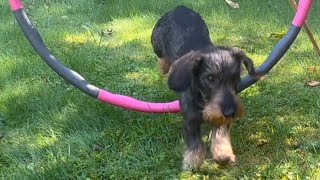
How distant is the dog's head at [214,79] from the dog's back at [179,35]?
3.25ft

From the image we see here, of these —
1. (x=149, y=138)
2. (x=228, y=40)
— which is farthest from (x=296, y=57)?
(x=149, y=138)

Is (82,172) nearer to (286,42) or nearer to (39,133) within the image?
(39,133)

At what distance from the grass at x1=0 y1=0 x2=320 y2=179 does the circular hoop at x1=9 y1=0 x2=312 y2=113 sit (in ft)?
0.60

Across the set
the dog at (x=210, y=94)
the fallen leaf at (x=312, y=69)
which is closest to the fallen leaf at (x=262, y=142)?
the dog at (x=210, y=94)

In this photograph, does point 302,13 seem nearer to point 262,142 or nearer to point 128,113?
point 262,142

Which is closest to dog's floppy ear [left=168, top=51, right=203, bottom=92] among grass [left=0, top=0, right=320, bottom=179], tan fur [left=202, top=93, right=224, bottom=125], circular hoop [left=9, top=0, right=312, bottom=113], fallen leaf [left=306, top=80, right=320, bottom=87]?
tan fur [left=202, top=93, right=224, bottom=125]

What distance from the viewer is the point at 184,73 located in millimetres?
4473

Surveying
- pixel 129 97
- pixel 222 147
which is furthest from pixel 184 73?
pixel 129 97

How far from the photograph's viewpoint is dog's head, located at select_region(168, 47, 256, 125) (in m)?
4.18

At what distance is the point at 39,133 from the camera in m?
5.41

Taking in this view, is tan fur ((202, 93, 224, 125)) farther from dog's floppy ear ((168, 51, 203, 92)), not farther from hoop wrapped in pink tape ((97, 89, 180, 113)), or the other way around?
hoop wrapped in pink tape ((97, 89, 180, 113))

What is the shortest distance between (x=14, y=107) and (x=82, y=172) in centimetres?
152

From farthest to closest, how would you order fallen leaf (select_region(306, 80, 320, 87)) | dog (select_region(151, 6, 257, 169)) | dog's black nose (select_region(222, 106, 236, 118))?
fallen leaf (select_region(306, 80, 320, 87)) < dog (select_region(151, 6, 257, 169)) < dog's black nose (select_region(222, 106, 236, 118))

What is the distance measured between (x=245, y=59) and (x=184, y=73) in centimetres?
51
